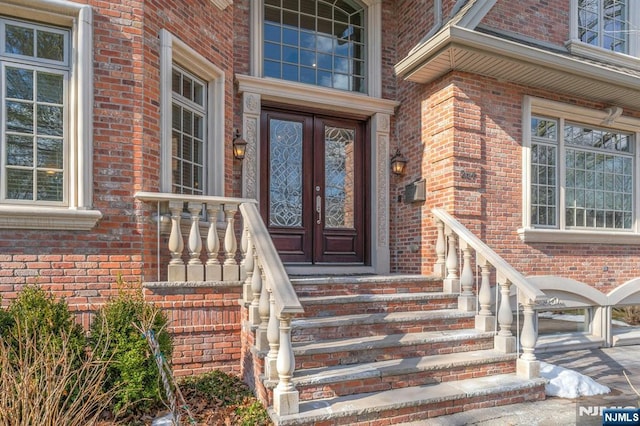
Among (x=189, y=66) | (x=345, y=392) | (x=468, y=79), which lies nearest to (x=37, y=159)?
(x=189, y=66)

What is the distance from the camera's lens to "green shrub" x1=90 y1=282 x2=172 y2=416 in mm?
3436

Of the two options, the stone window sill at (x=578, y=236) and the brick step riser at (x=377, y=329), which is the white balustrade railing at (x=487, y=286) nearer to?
the brick step riser at (x=377, y=329)

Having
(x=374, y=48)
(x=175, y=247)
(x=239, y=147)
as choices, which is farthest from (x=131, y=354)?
(x=374, y=48)

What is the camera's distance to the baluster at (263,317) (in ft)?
12.0

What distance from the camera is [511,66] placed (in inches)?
216

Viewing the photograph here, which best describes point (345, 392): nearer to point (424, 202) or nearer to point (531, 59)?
point (424, 202)

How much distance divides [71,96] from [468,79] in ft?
15.4

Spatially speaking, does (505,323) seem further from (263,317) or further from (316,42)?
(316,42)

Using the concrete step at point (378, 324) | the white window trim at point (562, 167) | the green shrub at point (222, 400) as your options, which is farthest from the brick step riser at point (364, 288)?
the white window trim at point (562, 167)

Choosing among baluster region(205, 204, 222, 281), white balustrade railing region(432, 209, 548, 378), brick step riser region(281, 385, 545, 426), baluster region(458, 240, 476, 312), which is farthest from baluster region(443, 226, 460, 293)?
baluster region(205, 204, 222, 281)

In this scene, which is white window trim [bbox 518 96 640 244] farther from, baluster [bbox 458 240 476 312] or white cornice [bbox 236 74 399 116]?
white cornice [bbox 236 74 399 116]

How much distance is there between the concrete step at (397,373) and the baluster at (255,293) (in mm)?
644

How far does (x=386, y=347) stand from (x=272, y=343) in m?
1.24

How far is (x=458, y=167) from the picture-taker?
550 centimetres
